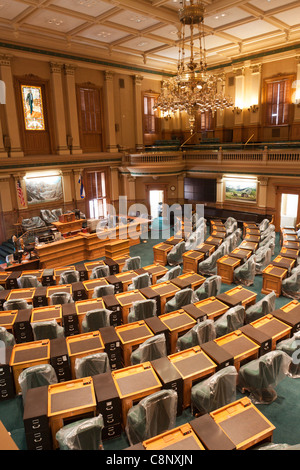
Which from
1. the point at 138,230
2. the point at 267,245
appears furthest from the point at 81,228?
the point at 267,245

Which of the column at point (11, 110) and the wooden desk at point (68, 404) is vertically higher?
the column at point (11, 110)

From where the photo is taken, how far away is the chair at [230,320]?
608 cm

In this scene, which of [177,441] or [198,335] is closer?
[177,441]

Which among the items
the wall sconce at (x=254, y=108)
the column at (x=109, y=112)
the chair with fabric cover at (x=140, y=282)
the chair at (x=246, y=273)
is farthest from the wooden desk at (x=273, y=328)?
the wall sconce at (x=254, y=108)

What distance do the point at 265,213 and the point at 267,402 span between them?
1201 cm

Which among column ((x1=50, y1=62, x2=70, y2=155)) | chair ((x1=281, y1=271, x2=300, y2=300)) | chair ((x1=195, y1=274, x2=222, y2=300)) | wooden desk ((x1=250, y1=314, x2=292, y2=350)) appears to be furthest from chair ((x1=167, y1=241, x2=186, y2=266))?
column ((x1=50, y1=62, x2=70, y2=155))

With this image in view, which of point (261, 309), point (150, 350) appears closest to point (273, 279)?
point (261, 309)

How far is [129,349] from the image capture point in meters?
5.58

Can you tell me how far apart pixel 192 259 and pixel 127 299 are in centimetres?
371

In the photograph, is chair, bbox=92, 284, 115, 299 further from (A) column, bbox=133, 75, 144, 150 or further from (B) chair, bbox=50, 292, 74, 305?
(A) column, bbox=133, 75, 144, 150

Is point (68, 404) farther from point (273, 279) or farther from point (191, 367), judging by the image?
point (273, 279)

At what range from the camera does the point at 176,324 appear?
19.8ft

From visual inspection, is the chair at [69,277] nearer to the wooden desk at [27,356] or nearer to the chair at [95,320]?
the chair at [95,320]

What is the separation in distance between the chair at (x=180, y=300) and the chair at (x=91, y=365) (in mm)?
2480
